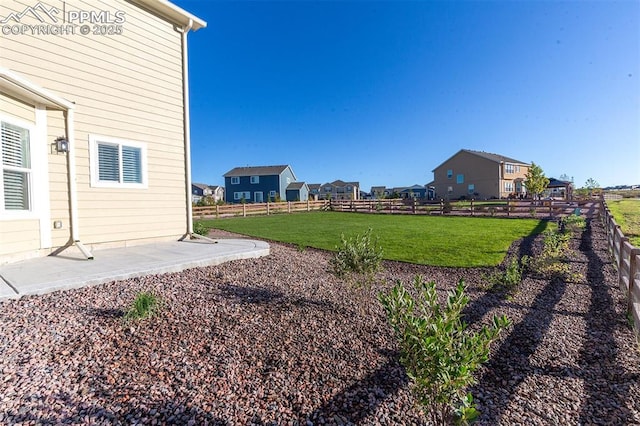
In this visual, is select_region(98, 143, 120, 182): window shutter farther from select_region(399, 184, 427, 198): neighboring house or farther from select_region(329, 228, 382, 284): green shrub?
select_region(399, 184, 427, 198): neighboring house

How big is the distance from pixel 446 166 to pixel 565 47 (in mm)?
35431

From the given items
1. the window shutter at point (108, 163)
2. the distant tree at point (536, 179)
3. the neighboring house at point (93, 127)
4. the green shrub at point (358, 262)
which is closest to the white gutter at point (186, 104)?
the neighboring house at point (93, 127)

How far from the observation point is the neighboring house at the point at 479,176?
3766 cm

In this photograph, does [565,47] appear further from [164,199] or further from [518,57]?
[164,199]

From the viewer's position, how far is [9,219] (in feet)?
14.9

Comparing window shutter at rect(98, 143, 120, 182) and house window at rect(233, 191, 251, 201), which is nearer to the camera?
window shutter at rect(98, 143, 120, 182)

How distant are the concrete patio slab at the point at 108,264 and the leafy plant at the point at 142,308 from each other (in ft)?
3.46

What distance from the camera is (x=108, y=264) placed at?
4.52 metres

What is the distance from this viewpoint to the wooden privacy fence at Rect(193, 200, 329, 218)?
72.6ft

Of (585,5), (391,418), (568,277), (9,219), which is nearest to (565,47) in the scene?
(585,5)

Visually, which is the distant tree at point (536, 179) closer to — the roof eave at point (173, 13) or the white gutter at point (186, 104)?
the roof eave at point (173, 13)

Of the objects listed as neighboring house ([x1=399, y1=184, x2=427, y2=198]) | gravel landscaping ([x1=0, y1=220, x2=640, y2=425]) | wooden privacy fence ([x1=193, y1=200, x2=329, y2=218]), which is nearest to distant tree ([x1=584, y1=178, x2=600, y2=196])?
wooden privacy fence ([x1=193, y1=200, x2=329, y2=218])

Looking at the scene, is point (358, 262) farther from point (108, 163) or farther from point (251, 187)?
point (251, 187)

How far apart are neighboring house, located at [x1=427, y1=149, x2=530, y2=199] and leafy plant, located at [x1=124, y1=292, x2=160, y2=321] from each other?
1616 inches
